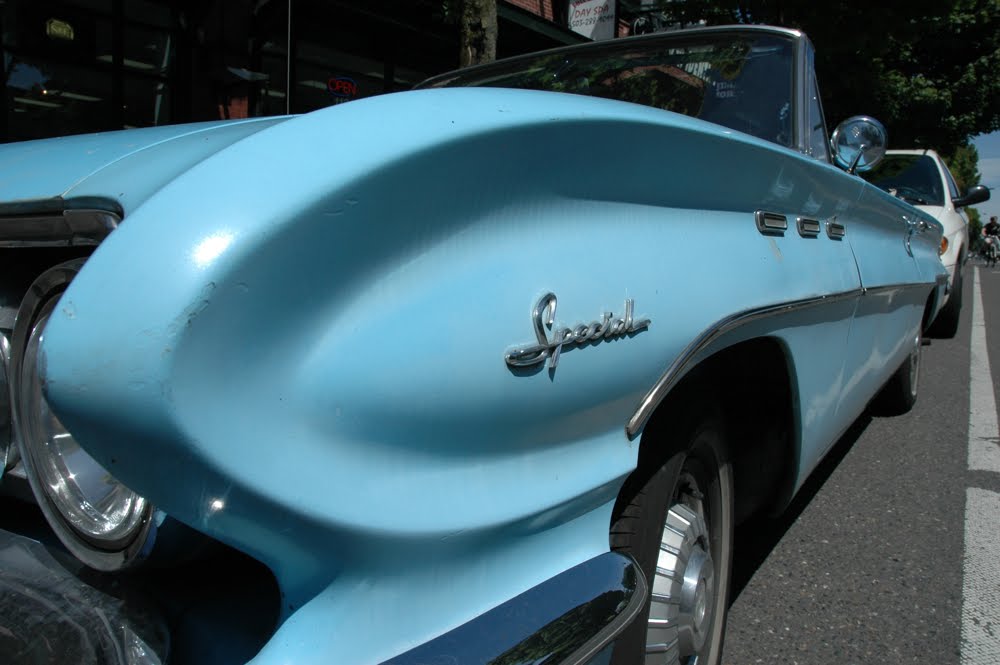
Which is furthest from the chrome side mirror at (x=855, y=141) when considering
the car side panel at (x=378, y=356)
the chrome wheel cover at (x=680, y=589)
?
the car side panel at (x=378, y=356)

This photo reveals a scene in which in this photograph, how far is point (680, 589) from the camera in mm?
1491

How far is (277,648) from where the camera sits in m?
0.88

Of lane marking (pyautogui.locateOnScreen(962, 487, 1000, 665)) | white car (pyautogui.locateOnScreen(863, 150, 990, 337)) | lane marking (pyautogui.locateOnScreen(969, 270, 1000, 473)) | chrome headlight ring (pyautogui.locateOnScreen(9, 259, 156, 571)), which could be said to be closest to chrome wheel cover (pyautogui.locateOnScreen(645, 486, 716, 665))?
chrome headlight ring (pyautogui.locateOnScreen(9, 259, 156, 571))

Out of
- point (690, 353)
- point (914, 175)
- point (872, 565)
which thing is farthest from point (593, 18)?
point (690, 353)

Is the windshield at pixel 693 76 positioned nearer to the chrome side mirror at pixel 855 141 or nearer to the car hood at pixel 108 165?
the chrome side mirror at pixel 855 141

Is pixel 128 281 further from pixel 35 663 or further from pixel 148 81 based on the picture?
pixel 148 81

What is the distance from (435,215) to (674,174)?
0.55m

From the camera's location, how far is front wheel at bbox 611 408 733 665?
1313 mm

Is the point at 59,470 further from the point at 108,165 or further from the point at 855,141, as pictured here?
the point at 855,141

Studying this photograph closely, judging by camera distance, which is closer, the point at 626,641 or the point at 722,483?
the point at 626,641


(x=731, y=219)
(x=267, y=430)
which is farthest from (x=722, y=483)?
(x=267, y=430)

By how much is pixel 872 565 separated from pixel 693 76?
179 cm

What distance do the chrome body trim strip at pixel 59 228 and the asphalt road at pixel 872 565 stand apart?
1.87 metres

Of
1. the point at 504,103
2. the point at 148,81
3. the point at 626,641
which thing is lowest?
the point at 626,641
